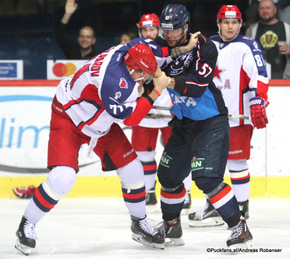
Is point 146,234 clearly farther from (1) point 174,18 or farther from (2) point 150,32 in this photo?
(2) point 150,32

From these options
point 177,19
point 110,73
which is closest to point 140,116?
point 110,73

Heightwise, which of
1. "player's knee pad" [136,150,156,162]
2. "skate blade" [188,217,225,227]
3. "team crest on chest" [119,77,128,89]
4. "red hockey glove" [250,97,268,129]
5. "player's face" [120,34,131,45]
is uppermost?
"team crest on chest" [119,77,128,89]

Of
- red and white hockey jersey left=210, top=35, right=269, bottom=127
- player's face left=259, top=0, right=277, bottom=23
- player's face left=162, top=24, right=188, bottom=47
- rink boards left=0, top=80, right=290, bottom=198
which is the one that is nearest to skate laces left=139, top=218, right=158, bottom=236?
player's face left=162, top=24, right=188, bottom=47

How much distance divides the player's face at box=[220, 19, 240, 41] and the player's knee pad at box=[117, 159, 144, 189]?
1398 millimetres

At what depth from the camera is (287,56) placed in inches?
250

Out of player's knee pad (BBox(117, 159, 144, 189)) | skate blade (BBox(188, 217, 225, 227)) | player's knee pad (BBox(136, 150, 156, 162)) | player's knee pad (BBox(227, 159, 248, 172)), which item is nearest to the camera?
player's knee pad (BBox(117, 159, 144, 189))

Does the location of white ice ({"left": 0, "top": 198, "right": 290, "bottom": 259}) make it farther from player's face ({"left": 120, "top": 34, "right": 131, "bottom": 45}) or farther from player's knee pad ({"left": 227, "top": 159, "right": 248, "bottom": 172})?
player's face ({"left": 120, "top": 34, "right": 131, "bottom": 45})

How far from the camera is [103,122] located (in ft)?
13.1

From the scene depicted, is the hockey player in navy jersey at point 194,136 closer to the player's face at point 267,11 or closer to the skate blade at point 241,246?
the skate blade at point 241,246

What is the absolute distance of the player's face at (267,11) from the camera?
6.32 m

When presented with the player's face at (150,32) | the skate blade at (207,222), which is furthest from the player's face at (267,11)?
the skate blade at (207,222)

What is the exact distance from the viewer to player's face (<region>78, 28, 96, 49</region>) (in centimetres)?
642

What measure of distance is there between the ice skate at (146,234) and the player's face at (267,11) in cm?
275

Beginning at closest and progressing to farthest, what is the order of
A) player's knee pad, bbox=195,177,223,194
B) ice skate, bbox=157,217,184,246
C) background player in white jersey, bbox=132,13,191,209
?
1. player's knee pad, bbox=195,177,223,194
2. ice skate, bbox=157,217,184,246
3. background player in white jersey, bbox=132,13,191,209
